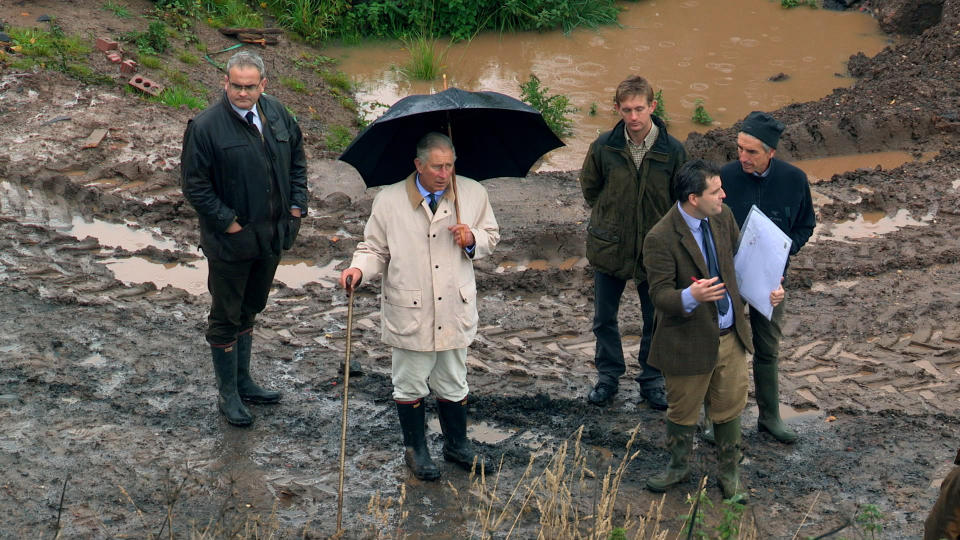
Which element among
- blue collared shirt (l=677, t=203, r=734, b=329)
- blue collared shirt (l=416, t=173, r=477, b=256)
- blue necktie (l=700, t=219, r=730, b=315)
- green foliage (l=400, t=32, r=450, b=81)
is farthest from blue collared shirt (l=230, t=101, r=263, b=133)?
green foliage (l=400, t=32, r=450, b=81)

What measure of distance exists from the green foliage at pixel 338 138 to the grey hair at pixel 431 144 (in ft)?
18.5

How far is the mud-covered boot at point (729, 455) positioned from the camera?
5.52 m

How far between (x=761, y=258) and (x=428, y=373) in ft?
6.04

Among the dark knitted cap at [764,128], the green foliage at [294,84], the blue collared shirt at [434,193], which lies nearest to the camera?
the blue collared shirt at [434,193]

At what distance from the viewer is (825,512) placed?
18.0 ft

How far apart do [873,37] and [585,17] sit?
165 inches

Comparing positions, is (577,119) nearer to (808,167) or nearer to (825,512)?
(808,167)

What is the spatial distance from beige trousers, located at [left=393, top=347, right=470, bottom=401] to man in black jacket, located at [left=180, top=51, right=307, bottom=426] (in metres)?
1.10

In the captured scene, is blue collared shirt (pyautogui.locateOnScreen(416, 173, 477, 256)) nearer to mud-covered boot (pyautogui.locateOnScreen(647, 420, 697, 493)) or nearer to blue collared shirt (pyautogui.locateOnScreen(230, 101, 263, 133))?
blue collared shirt (pyautogui.locateOnScreen(230, 101, 263, 133))

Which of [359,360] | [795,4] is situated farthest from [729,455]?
[795,4]

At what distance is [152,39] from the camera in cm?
1224

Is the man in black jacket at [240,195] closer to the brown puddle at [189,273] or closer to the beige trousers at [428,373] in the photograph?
the beige trousers at [428,373]

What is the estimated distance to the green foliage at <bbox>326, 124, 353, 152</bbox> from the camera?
10.8 meters

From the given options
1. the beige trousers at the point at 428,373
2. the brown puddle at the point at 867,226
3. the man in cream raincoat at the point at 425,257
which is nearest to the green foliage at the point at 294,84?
the brown puddle at the point at 867,226
